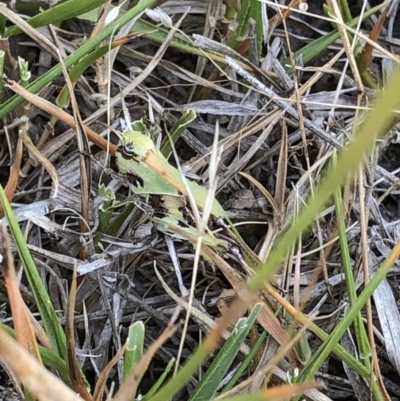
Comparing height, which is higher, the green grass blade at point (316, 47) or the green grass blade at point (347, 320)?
the green grass blade at point (316, 47)

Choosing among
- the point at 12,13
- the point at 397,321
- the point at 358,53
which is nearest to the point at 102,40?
the point at 12,13

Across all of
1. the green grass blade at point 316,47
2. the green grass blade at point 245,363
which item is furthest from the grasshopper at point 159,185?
the green grass blade at point 316,47

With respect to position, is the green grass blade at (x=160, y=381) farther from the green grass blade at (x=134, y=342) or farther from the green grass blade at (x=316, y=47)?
the green grass blade at (x=316, y=47)

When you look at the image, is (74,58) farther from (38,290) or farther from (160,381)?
(160,381)

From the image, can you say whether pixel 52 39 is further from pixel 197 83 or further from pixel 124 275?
pixel 124 275

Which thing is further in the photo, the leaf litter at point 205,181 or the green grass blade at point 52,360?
the leaf litter at point 205,181

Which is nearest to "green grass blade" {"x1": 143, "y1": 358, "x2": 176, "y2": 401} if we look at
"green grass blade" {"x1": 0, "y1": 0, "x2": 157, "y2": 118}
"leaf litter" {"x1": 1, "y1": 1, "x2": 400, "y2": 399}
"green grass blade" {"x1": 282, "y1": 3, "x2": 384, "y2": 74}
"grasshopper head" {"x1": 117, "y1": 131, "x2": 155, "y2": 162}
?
"leaf litter" {"x1": 1, "y1": 1, "x2": 400, "y2": 399}

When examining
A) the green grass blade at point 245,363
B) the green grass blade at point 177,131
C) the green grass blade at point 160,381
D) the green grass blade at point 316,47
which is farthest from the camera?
the green grass blade at point 316,47

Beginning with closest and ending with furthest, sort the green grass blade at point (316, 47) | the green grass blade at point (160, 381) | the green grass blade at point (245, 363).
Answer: the green grass blade at point (160, 381) < the green grass blade at point (245, 363) < the green grass blade at point (316, 47)
